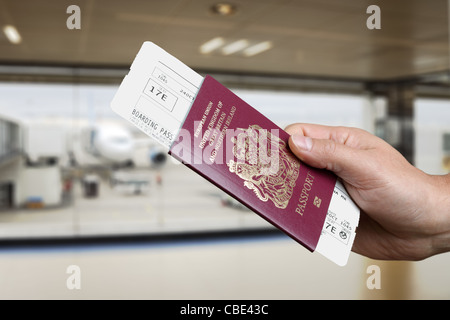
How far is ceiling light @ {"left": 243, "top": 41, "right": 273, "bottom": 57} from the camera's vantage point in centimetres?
452

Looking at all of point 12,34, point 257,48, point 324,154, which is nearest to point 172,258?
point 257,48

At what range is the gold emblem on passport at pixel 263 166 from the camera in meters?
0.78

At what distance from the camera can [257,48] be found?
4695 millimetres

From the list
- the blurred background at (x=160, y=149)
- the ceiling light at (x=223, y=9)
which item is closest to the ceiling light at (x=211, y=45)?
the blurred background at (x=160, y=149)

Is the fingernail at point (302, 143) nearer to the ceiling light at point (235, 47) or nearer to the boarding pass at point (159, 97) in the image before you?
the boarding pass at point (159, 97)

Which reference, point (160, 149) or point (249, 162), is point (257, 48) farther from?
point (249, 162)

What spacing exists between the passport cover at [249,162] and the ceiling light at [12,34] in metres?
3.90

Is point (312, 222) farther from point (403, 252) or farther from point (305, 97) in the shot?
point (305, 97)

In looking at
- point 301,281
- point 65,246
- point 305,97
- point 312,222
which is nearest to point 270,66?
point 305,97

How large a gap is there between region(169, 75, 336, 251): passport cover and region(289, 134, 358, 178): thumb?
3 centimetres

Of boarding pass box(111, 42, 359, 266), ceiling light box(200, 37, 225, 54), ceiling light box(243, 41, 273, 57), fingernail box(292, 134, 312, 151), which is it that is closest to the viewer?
boarding pass box(111, 42, 359, 266)

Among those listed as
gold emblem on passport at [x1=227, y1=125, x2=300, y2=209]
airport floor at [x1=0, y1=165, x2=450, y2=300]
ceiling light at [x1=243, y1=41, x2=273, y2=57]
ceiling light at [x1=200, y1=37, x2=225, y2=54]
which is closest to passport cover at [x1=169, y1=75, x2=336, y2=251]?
gold emblem on passport at [x1=227, y1=125, x2=300, y2=209]

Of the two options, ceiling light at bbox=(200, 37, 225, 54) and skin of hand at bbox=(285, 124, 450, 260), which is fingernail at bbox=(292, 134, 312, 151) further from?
ceiling light at bbox=(200, 37, 225, 54)

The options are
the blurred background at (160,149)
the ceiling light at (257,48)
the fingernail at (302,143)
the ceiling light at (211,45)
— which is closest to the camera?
the fingernail at (302,143)
